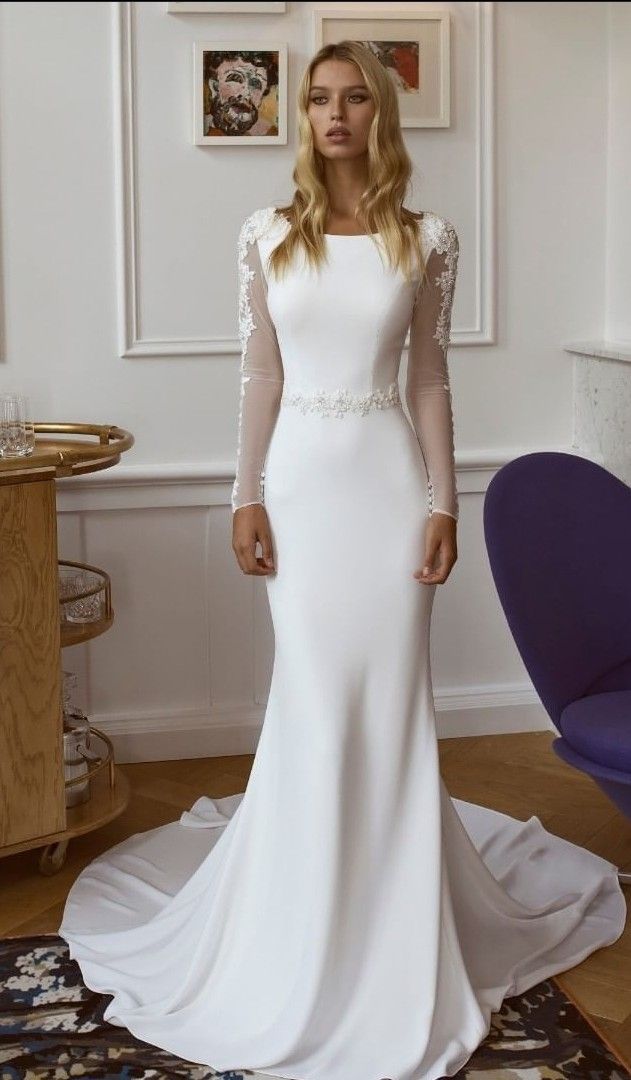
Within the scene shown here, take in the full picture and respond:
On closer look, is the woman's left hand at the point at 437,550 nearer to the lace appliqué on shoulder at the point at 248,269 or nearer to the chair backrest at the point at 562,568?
the lace appliqué on shoulder at the point at 248,269

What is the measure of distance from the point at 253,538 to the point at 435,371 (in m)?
0.51

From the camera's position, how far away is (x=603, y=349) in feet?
13.4

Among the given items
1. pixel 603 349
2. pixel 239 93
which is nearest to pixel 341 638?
pixel 603 349

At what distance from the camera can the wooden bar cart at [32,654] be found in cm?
312

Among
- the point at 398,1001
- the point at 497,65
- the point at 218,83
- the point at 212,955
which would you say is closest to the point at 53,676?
the point at 212,955

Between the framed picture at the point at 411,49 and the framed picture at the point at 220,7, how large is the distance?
16cm

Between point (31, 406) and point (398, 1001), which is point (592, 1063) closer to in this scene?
point (398, 1001)

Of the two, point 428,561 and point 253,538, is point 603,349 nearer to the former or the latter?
point 428,561

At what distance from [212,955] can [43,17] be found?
8.49 feet

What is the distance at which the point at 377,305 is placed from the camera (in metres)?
2.58

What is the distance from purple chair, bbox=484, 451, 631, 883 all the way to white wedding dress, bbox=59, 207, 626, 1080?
0.60 m

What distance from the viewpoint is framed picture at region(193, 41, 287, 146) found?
3.85 m

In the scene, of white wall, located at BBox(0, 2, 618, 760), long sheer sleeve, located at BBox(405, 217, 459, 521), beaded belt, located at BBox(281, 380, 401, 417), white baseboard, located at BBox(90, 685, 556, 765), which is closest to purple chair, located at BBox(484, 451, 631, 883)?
long sheer sleeve, located at BBox(405, 217, 459, 521)

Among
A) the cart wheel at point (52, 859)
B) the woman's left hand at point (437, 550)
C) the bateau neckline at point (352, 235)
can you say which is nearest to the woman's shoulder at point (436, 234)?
the bateau neckline at point (352, 235)
